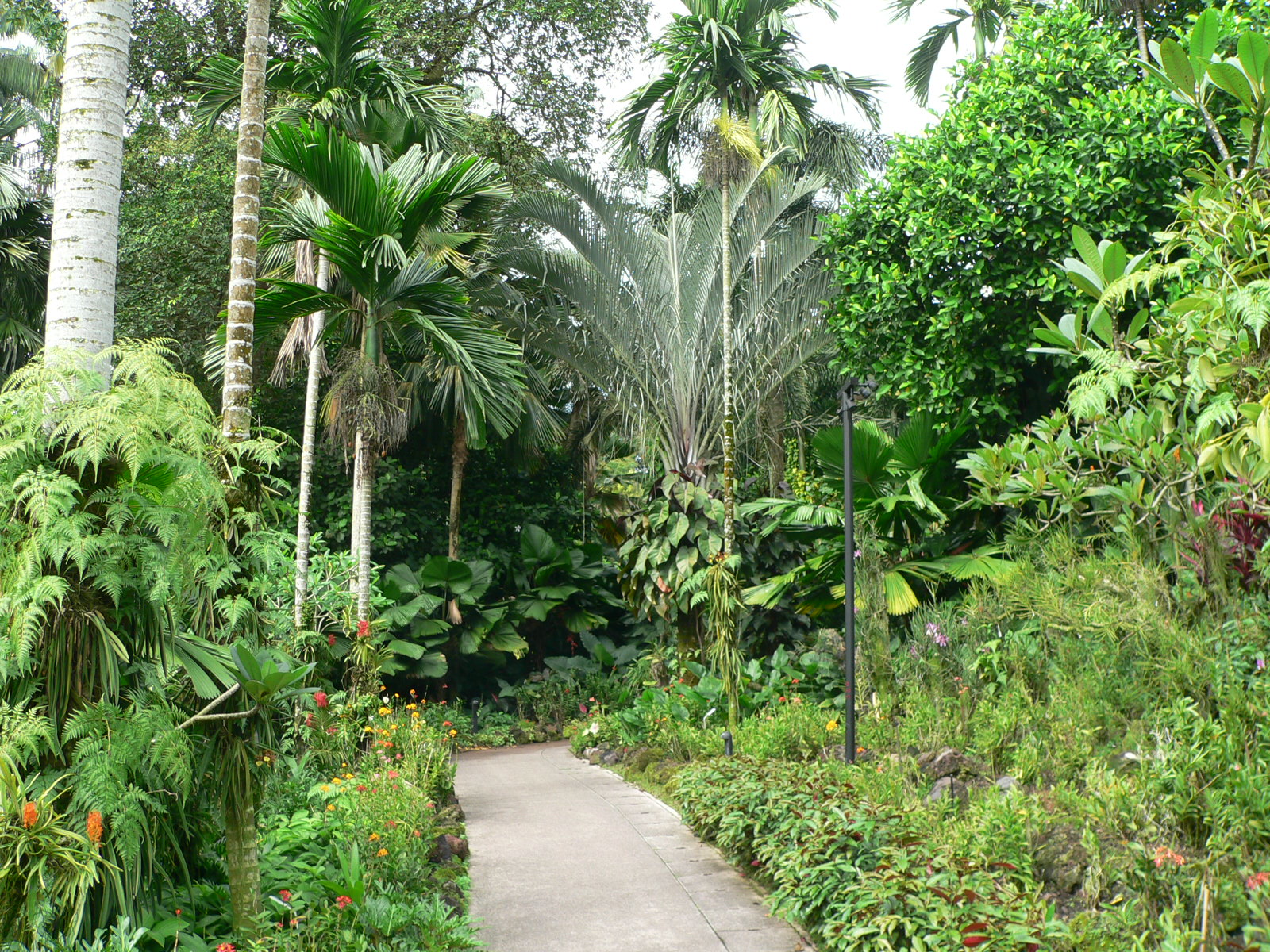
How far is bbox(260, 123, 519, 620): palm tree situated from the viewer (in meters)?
8.29

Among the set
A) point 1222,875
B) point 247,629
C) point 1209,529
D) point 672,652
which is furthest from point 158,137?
point 1222,875

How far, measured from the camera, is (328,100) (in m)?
10.3

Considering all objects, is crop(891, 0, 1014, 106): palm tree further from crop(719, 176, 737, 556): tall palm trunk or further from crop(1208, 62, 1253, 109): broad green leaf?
crop(1208, 62, 1253, 109): broad green leaf

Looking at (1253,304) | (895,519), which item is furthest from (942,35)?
(1253,304)

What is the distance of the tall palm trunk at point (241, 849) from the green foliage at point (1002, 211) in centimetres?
797

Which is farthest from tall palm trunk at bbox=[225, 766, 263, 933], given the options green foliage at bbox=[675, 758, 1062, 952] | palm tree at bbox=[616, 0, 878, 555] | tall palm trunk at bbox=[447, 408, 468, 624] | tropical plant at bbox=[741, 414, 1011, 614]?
tall palm trunk at bbox=[447, 408, 468, 624]

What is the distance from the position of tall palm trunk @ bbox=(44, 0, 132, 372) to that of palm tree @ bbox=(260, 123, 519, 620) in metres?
3.40

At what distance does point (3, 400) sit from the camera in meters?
3.51

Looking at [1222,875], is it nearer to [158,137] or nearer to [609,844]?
[609,844]

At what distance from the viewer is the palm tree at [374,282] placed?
27.2 ft

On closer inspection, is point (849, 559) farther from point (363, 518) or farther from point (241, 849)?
point (363, 518)

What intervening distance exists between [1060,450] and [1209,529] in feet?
3.26

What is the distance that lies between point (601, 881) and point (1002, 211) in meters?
7.36

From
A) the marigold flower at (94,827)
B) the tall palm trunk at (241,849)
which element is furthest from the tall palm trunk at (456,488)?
the marigold flower at (94,827)
